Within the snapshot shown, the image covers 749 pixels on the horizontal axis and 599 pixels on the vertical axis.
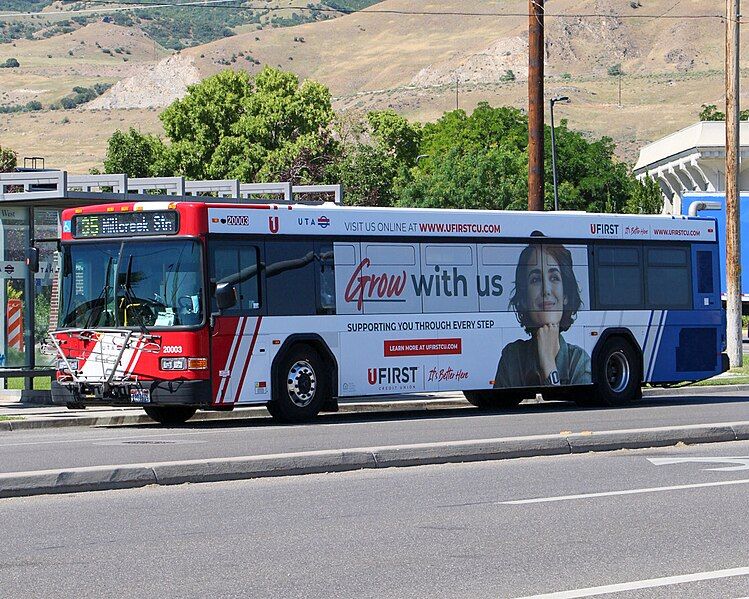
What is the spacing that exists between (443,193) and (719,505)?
5630cm

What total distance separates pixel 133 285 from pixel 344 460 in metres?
6.45

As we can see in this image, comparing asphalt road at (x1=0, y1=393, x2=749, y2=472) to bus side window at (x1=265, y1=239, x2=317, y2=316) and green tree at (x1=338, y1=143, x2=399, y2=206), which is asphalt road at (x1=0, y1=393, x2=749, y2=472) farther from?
green tree at (x1=338, y1=143, x2=399, y2=206)

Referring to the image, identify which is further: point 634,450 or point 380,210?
point 380,210

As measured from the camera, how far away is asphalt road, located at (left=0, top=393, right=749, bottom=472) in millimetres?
14508

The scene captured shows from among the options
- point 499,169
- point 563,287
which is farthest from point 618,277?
point 499,169

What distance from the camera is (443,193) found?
67.0 m

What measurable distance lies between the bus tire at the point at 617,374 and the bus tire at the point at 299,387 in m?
4.98

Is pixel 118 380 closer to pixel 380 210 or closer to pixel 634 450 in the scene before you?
pixel 380 210

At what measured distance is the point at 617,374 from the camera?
23016 mm

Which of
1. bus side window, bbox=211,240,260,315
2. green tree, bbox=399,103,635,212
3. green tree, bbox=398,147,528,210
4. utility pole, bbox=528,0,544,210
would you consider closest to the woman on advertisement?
bus side window, bbox=211,240,260,315

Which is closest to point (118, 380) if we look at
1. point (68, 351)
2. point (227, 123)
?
point (68, 351)

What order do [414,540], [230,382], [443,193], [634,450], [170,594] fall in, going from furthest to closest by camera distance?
1. [443,193]
2. [230,382]
3. [634,450]
4. [414,540]
5. [170,594]

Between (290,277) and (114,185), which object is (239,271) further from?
(114,185)

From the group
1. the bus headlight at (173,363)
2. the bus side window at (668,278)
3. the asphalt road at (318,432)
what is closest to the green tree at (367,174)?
the bus side window at (668,278)
